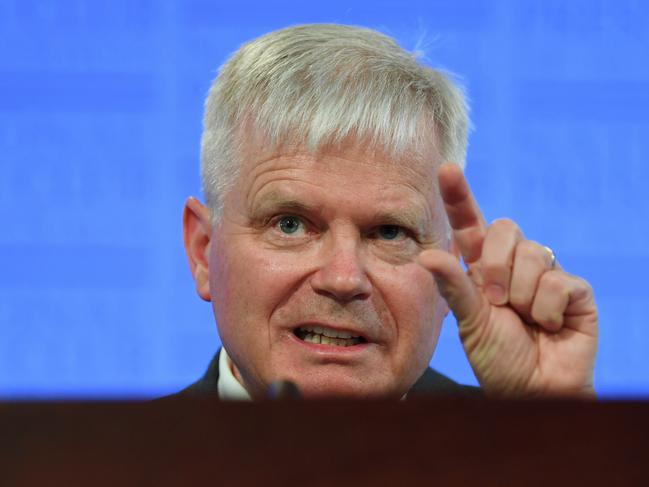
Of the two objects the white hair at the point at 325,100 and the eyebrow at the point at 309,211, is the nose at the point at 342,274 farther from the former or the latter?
the white hair at the point at 325,100

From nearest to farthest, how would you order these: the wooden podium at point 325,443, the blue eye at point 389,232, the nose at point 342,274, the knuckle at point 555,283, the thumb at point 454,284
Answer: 1. the wooden podium at point 325,443
2. the thumb at point 454,284
3. the knuckle at point 555,283
4. the nose at point 342,274
5. the blue eye at point 389,232

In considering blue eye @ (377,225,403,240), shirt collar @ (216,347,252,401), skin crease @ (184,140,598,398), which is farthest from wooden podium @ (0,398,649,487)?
shirt collar @ (216,347,252,401)

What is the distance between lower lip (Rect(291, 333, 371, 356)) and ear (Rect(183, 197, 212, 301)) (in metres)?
0.30

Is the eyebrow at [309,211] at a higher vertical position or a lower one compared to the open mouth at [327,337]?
higher

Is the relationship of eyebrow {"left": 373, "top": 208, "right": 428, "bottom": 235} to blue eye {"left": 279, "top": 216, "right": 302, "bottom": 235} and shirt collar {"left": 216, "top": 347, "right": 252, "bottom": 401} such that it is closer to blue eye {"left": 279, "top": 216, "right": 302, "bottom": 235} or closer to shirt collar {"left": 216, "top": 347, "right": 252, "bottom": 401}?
blue eye {"left": 279, "top": 216, "right": 302, "bottom": 235}

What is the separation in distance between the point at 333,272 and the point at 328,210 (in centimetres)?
12

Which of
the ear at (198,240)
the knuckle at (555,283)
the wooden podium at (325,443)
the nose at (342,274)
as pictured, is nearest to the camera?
the wooden podium at (325,443)

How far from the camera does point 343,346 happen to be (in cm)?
176

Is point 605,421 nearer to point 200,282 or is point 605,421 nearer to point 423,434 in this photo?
point 423,434

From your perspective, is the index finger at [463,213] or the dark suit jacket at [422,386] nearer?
the index finger at [463,213]

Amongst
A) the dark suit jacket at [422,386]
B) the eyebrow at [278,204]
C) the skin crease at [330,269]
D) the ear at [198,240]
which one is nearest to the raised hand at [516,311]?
the skin crease at [330,269]

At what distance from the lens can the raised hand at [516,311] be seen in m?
1.31

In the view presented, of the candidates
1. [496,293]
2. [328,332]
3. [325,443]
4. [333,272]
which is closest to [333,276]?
[333,272]

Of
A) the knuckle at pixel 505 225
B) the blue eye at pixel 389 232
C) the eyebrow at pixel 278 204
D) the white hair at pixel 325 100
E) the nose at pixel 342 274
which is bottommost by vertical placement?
the knuckle at pixel 505 225
